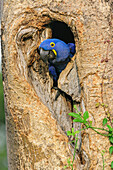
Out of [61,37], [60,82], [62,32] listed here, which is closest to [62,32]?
[62,32]

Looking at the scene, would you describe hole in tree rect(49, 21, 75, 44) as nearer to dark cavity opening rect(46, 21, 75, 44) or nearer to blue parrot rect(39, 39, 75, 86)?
dark cavity opening rect(46, 21, 75, 44)

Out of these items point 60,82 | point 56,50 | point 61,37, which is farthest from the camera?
point 61,37

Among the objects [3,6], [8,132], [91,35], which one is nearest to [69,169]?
[8,132]

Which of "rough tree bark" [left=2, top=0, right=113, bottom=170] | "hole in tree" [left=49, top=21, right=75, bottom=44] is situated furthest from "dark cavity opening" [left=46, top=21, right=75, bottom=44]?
"rough tree bark" [left=2, top=0, right=113, bottom=170]

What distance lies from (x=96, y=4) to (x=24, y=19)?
61cm

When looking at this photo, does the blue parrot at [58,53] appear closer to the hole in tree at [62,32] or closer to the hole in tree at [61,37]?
the hole in tree at [61,37]

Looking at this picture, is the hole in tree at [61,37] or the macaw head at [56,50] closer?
the macaw head at [56,50]

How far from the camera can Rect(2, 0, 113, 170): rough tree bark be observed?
1.59m

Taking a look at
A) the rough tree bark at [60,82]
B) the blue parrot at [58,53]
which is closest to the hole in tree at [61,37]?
the blue parrot at [58,53]

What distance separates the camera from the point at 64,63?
8.37 ft

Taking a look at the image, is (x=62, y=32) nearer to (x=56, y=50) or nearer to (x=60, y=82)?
(x=56, y=50)

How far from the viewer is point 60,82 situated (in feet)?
5.94

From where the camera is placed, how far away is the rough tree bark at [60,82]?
1.59 meters

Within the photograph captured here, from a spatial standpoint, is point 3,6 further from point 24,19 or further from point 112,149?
point 112,149
